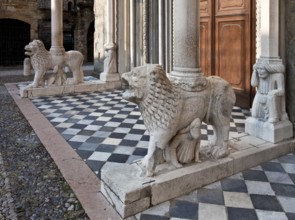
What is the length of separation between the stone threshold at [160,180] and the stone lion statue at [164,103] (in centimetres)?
9

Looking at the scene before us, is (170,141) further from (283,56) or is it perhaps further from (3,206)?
(283,56)

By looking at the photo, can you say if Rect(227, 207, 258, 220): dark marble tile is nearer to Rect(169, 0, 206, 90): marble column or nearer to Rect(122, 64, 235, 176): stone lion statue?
Rect(122, 64, 235, 176): stone lion statue

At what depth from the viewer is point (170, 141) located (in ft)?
7.84

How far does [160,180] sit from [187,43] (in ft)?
3.47

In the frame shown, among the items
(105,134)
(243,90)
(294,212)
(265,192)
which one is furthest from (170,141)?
(243,90)

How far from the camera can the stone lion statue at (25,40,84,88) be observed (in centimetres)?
588

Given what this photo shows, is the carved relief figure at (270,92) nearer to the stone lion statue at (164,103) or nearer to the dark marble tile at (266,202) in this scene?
the stone lion statue at (164,103)

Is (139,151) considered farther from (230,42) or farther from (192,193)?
(230,42)

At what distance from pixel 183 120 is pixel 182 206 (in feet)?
2.00

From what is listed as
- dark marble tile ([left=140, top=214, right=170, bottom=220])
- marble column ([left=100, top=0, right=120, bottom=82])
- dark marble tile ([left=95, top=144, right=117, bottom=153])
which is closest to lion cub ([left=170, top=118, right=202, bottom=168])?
dark marble tile ([left=140, top=214, right=170, bottom=220])

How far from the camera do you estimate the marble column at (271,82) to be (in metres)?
3.11

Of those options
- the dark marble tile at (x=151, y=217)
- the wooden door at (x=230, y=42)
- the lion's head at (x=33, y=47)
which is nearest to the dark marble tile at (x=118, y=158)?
the dark marble tile at (x=151, y=217)

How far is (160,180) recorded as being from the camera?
2.20 meters

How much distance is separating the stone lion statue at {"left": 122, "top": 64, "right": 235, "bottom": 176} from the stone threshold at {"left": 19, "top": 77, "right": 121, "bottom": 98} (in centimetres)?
439
